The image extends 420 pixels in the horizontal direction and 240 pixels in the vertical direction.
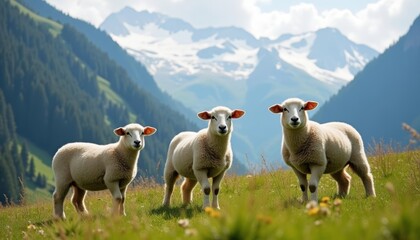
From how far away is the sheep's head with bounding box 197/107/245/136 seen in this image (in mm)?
11805

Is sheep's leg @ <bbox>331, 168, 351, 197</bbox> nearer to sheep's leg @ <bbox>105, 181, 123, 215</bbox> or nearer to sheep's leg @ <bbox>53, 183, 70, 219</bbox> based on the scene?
sheep's leg @ <bbox>105, 181, 123, 215</bbox>

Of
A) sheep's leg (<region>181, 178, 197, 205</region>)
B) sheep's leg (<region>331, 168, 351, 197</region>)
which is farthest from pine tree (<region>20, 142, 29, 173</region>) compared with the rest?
sheep's leg (<region>331, 168, 351, 197</region>)

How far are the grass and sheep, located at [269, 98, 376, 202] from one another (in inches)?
31.1

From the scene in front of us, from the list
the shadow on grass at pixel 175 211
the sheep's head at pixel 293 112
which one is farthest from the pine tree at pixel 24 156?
the sheep's head at pixel 293 112

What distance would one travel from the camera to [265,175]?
49.4 ft

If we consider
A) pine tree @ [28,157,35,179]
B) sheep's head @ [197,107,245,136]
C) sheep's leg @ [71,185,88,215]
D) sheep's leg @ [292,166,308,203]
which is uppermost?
→ sheep's head @ [197,107,245,136]

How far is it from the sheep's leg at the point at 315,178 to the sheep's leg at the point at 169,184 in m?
4.30

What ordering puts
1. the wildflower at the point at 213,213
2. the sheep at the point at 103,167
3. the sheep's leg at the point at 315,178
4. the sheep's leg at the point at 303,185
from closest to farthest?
1. the wildflower at the point at 213,213
2. the sheep's leg at the point at 315,178
3. the sheep's leg at the point at 303,185
4. the sheep at the point at 103,167

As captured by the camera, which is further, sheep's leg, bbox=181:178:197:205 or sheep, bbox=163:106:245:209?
sheep's leg, bbox=181:178:197:205

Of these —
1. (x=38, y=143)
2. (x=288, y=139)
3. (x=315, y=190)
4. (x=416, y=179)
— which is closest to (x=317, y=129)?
(x=288, y=139)

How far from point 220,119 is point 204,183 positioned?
1.57m

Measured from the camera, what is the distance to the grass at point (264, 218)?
419 centimetres

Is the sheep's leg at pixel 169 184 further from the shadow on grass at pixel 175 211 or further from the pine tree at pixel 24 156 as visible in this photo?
the pine tree at pixel 24 156

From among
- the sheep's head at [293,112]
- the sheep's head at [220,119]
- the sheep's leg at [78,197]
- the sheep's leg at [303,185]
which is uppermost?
the sheep's head at [293,112]
